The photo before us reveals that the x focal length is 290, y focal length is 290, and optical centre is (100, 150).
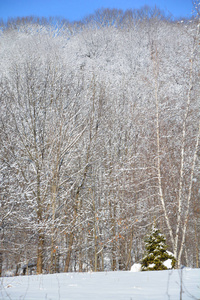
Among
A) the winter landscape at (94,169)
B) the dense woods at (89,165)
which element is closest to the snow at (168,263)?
the winter landscape at (94,169)

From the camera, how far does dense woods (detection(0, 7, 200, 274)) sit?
396 inches

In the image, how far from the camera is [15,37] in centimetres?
3322

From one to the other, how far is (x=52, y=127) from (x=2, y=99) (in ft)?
11.6

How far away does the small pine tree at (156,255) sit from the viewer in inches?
297

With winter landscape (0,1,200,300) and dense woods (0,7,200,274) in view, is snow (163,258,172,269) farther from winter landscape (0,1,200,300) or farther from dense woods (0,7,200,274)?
dense woods (0,7,200,274)

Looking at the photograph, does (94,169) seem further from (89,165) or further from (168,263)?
(168,263)

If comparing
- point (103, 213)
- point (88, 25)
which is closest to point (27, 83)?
point (103, 213)

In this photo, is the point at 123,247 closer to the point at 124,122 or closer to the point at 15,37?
the point at 124,122

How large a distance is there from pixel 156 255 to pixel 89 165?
568cm

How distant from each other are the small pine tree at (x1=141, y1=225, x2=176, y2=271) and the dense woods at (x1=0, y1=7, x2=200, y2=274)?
812mm

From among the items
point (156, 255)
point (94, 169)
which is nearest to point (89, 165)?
point (94, 169)

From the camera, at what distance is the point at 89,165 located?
500 inches

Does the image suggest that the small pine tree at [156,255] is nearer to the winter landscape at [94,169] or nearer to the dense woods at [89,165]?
the winter landscape at [94,169]

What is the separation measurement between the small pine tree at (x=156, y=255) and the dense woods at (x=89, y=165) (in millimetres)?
812
